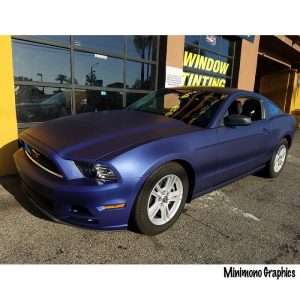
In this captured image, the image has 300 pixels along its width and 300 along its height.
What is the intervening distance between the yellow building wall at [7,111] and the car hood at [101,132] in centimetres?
141

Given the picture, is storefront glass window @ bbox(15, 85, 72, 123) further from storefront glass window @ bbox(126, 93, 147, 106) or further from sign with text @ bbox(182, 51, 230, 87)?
sign with text @ bbox(182, 51, 230, 87)

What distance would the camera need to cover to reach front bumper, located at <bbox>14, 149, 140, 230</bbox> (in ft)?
7.37

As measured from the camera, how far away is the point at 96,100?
596 centimetres

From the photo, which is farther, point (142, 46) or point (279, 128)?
point (142, 46)

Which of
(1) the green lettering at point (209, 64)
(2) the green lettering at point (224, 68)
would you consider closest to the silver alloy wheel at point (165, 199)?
(1) the green lettering at point (209, 64)

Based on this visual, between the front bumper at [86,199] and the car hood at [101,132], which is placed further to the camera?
the car hood at [101,132]

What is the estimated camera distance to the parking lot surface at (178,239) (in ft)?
7.89

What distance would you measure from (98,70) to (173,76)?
233 cm

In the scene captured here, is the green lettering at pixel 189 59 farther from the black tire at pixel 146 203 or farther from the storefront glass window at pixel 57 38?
the black tire at pixel 146 203

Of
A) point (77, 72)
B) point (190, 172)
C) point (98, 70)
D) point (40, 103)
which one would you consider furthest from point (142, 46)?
point (190, 172)

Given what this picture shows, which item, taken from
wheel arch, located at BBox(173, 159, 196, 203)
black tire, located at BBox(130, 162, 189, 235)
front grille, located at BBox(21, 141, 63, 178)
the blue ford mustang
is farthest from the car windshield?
front grille, located at BBox(21, 141, 63, 178)

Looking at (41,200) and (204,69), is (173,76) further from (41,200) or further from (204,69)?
(41,200)

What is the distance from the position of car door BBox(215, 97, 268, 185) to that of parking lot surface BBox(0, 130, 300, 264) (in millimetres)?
521
